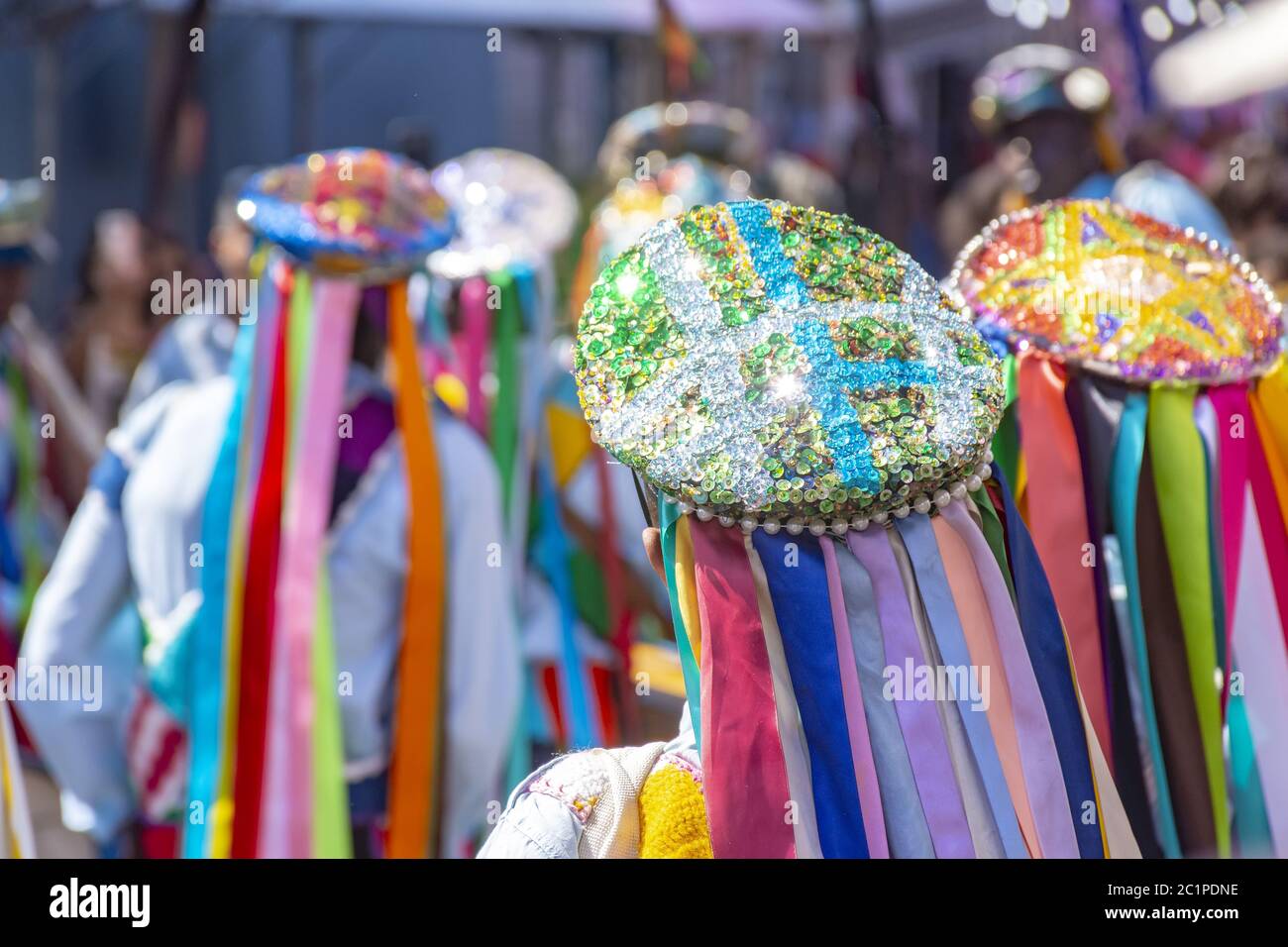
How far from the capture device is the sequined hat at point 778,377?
3.99 ft

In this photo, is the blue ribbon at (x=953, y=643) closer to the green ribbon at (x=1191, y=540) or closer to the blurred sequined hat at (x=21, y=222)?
the green ribbon at (x=1191, y=540)

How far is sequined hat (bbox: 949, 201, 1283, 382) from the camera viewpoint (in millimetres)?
1674

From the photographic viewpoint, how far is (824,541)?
124 centimetres

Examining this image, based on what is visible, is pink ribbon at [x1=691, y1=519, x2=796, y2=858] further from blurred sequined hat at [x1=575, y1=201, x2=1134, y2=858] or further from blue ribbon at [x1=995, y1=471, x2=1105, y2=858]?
blue ribbon at [x1=995, y1=471, x2=1105, y2=858]

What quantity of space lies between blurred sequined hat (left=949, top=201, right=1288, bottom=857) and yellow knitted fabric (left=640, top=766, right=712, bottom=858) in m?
0.58

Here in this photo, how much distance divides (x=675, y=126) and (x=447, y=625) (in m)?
3.42

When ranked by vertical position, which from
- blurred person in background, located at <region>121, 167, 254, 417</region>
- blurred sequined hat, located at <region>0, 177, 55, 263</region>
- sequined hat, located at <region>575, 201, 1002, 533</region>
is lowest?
sequined hat, located at <region>575, 201, 1002, 533</region>

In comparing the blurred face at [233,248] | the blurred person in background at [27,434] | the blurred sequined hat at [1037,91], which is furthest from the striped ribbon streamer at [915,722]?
the blurred face at [233,248]

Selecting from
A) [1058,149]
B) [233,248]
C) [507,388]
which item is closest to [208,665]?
[507,388]

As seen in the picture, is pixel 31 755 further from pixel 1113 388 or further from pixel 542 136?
pixel 542 136

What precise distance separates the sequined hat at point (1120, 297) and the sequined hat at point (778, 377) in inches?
15.8

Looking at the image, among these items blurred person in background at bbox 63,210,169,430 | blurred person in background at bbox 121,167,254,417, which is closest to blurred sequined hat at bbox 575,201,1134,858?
blurred person in background at bbox 121,167,254,417

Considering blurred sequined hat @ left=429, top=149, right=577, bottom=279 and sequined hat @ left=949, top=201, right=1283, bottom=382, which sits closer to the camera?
sequined hat @ left=949, top=201, right=1283, bottom=382

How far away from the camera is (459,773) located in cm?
275
